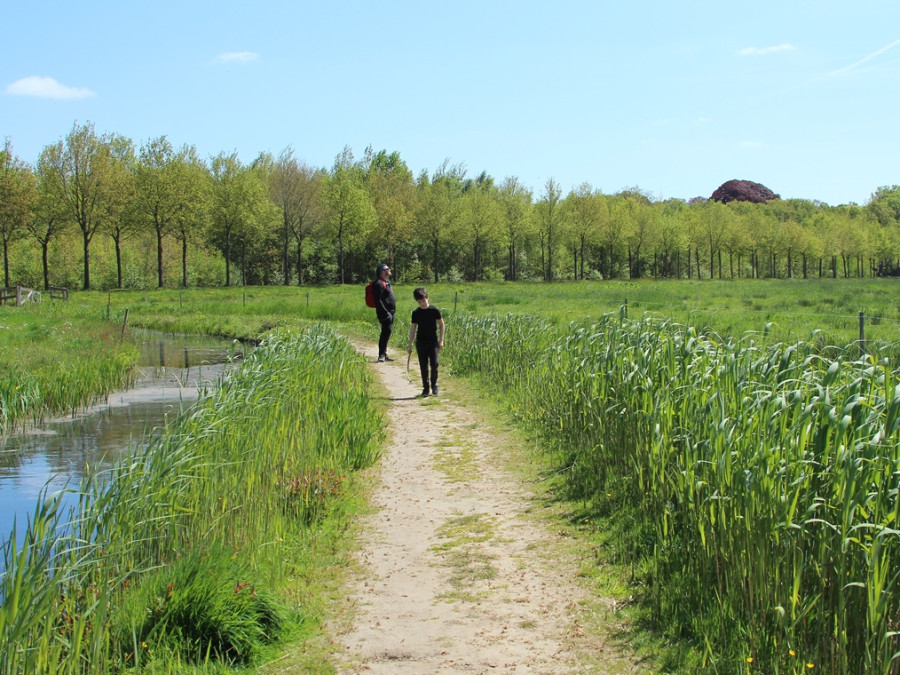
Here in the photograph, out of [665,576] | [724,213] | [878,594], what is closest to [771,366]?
[665,576]

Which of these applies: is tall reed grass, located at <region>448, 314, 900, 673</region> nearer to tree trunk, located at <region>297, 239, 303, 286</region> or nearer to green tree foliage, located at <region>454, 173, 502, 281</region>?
tree trunk, located at <region>297, 239, 303, 286</region>

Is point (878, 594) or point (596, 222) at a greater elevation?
point (596, 222)

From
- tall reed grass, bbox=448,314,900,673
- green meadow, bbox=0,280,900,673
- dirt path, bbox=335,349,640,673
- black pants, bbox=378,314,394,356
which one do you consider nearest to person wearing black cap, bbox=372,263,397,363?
black pants, bbox=378,314,394,356

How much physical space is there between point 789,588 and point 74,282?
6129cm

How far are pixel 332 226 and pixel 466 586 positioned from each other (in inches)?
2306

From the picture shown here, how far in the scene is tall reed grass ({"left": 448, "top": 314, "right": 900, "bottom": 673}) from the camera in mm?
3895

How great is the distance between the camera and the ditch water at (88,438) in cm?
881

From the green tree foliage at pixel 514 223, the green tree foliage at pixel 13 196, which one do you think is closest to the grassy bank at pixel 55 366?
the green tree foliage at pixel 13 196

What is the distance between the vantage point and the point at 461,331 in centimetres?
1784

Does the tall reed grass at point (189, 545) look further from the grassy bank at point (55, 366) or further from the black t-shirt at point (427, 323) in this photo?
the grassy bank at point (55, 366)

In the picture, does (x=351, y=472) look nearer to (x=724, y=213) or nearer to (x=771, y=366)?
(x=771, y=366)

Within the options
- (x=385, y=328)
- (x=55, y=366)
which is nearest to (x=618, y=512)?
(x=385, y=328)

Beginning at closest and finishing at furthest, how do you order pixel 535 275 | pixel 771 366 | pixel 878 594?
pixel 878 594
pixel 771 366
pixel 535 275

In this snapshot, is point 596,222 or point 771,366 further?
point 596,222
